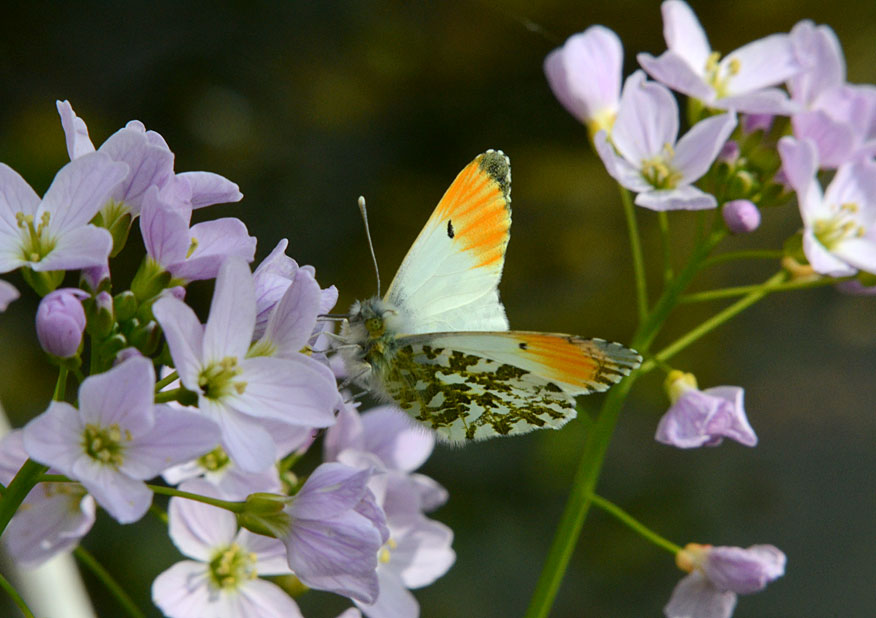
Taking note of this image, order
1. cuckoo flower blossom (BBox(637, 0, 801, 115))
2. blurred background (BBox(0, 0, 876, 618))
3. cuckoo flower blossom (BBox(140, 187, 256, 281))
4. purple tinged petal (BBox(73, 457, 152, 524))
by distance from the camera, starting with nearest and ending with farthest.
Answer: purple tinged petal (BBox(73, 457, 152, 524)) < cuckoo flower blossom (BBox(140, 187, 256, 281)) < cuckoo flower blossom (BBox(637, 0, 801, 115)) < blurred background (BBox(0, 0, 876, 618))

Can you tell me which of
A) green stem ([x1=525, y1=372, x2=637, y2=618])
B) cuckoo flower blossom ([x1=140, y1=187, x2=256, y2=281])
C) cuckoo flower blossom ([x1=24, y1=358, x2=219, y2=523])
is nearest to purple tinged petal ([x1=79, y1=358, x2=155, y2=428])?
cuckoo flower blossom ([x1=24, y1=358, x2=219, y2=523])

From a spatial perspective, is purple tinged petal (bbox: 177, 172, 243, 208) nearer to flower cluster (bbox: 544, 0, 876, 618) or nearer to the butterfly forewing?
the butterfly forewing

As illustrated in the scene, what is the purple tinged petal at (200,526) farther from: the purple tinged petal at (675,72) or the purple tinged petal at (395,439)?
the purple tinged petal at (675,72)

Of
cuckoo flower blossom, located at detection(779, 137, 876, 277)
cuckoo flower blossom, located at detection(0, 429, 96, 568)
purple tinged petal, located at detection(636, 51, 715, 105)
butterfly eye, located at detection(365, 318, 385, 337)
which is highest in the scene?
purple tinged petal, located at detection(636, 51, 715, 105)

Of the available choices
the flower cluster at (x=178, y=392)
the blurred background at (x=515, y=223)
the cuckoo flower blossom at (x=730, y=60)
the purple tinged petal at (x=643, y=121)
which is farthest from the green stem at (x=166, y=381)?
the blurred background at (x=515, y=223)

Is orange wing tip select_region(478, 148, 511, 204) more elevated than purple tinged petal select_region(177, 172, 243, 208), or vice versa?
purple tinged petal select_region(177, 172, 243, 208)
